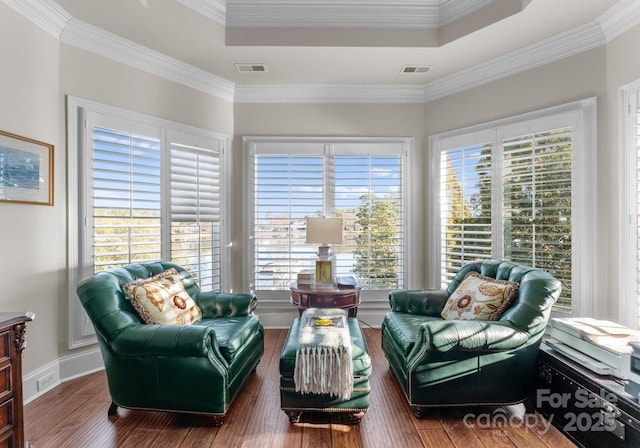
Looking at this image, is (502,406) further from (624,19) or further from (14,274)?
(14,274)

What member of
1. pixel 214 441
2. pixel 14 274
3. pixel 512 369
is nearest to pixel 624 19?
pixel 512 369

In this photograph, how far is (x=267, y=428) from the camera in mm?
2256

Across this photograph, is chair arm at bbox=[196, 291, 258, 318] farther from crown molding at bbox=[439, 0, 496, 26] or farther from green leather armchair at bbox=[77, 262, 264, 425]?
crown molding at bbox=[439, 0, 496, 26]

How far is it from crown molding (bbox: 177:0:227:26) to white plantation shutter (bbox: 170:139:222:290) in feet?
4.13

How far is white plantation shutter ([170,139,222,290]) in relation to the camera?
3.67 metres

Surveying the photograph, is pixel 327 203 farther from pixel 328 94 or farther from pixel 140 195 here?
pixel 140 195

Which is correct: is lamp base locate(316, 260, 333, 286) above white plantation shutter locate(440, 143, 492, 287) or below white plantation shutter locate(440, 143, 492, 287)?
below

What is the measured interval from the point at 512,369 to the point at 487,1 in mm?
2880

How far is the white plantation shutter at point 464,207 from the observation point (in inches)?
146

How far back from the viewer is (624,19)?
2.68m

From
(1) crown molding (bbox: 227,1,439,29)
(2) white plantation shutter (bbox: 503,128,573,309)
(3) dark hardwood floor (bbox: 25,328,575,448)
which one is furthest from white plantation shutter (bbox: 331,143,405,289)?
(3) dark hardwood floor (bbox: 25,328,575,448)

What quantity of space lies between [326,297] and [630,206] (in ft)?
8.29

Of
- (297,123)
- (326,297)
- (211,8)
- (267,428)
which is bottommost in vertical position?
(267,428)

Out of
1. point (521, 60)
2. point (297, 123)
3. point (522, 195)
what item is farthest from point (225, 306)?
point (521, 60)
